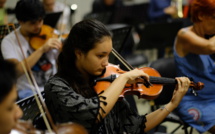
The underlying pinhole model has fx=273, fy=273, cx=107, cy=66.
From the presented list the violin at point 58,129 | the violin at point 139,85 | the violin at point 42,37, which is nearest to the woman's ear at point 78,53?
the violin at point 139,85

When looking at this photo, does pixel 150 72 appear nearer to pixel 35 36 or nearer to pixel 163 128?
pixel 163 128

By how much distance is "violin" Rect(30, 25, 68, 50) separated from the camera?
199 cm

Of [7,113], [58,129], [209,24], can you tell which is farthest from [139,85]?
[7,113]

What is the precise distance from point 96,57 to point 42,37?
1.04 m

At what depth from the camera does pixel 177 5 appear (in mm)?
4426

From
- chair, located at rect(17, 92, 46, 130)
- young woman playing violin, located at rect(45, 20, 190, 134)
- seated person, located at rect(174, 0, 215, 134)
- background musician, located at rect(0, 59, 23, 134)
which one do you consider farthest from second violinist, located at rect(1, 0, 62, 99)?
background musician, located at rect(0, 59, 23, 134)

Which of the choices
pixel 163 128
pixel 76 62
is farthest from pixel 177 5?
pixel 76 62

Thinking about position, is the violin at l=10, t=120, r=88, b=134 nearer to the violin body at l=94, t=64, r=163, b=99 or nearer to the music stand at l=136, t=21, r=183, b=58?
the violin body at l=94, t=64, r=163, b=99

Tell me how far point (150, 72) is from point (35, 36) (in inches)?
38.1

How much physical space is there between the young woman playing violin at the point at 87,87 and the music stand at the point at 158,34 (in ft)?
5.67

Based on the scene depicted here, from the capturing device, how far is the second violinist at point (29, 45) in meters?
1.84

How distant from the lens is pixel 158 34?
3049 millimetres

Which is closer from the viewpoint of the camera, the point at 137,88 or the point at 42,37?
the point at 137,88

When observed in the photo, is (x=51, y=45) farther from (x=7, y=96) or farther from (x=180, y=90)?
(x=7, y=96)
